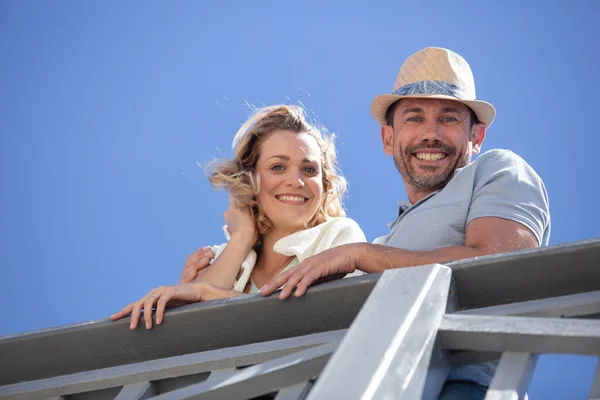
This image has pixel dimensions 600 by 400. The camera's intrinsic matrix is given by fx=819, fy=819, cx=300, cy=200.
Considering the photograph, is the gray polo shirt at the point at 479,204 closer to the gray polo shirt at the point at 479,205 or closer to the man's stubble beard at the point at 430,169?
the gray polo shirt at the point at 479,205

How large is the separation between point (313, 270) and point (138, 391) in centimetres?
33

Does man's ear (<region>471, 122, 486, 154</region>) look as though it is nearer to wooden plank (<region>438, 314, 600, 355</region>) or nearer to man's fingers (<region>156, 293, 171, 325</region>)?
man's fingers (<region>156, 293, 171, 325</region>)

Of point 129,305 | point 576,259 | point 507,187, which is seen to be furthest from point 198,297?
point 576,259

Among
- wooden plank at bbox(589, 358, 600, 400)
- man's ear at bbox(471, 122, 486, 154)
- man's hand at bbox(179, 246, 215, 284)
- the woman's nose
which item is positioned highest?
man's ear at bbox(471, 122, 486, 154)

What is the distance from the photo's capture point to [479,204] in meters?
1.81

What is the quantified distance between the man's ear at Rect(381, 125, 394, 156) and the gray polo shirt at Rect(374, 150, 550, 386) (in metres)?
0.41

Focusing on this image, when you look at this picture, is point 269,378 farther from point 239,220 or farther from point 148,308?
point 239,220

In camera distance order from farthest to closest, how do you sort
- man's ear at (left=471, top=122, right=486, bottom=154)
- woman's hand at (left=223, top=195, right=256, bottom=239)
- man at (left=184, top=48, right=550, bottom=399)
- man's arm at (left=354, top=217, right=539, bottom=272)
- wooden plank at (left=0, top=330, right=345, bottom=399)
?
woman's hand at (left=223, top=195, right=256, bottom=239) < man's ear at (left=471, top=122, right=486, bottom=154) < man's arm at (left=354, top=217, right=539, bottom=272) < man at (left=184, top=48, right=550, bottom=399) < wooden plank at (left=0, top=330, right=345, bottom=399)

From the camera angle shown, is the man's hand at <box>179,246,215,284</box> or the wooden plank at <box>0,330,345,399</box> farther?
the man's hand at <box>179,246,215,284</box>

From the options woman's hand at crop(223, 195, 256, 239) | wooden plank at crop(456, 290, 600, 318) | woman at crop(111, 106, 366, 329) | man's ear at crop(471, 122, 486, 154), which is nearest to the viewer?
wooden plank at crop(456, 290, 600, 318)

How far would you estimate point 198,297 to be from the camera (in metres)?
1.75

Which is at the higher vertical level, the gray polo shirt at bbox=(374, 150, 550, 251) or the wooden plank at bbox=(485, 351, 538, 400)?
the gray polo shirt at bbox=(374, 150, 550, 251)

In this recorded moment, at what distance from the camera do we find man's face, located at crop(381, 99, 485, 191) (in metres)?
2.17

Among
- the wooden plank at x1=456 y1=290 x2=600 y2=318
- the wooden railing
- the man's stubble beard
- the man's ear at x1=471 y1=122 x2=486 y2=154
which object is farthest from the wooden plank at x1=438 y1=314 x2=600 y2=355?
the man's ear at x1=471 y1=122 x2=486 y2=154
